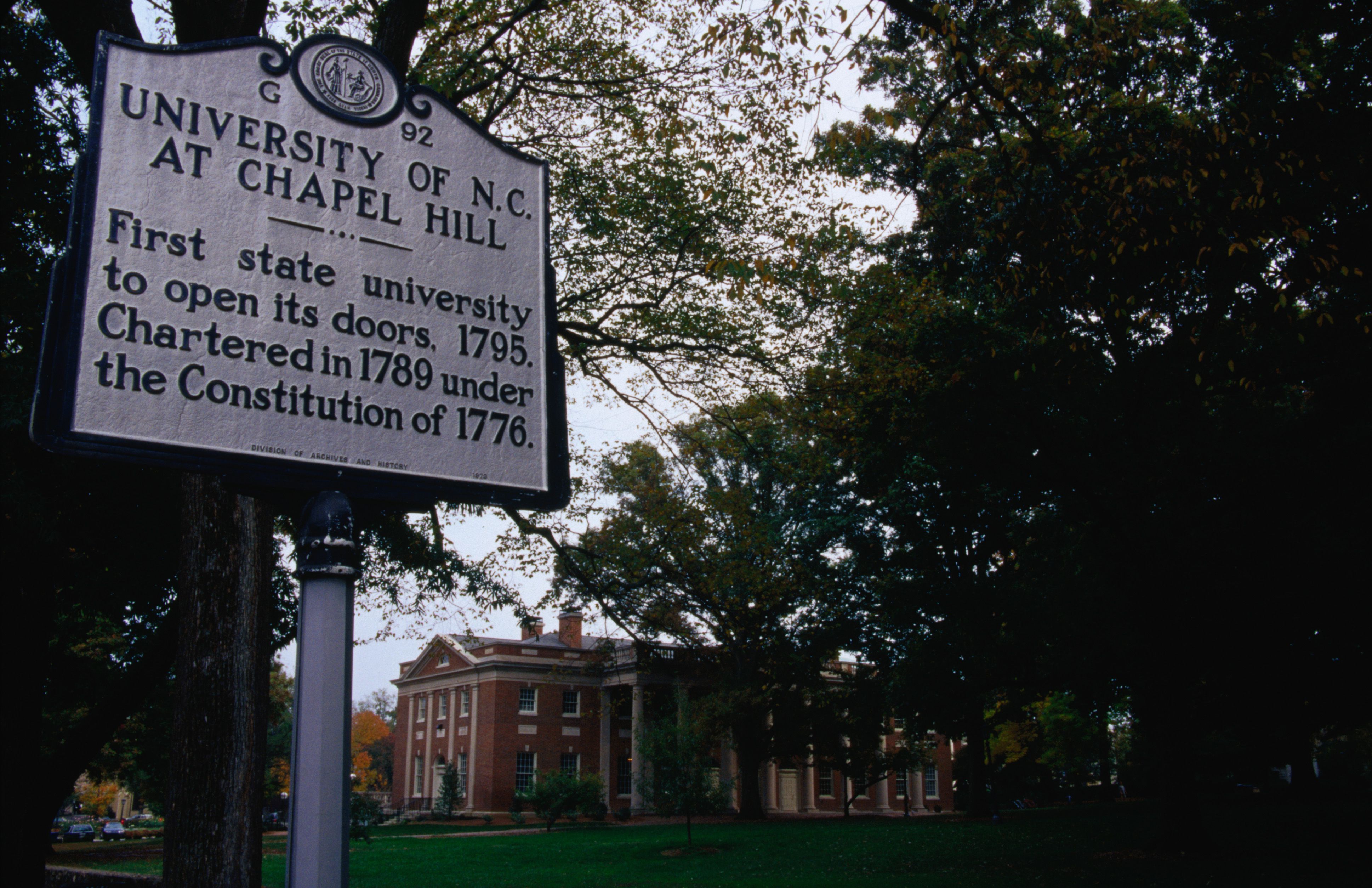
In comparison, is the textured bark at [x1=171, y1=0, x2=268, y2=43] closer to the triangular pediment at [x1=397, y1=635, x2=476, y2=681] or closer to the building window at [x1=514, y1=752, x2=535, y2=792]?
the triangular pediment at [x1=397, y1=635, x2=476, y2=681]

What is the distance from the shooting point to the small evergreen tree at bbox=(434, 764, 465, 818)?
5075 centimetres

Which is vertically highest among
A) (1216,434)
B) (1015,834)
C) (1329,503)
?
(1216,434)

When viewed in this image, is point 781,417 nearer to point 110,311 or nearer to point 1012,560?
point 110,311

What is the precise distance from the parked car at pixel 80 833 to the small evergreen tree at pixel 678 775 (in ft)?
113

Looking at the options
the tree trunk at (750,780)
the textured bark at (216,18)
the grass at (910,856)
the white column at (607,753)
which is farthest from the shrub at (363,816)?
the textured bark at (216,18)

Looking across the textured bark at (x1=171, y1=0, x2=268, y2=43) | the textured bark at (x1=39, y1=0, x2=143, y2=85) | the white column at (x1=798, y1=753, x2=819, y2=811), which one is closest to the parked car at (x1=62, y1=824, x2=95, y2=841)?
the white column at (x1=798, y1=753, x2=819, y2=811)

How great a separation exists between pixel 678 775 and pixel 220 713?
26.3 meters

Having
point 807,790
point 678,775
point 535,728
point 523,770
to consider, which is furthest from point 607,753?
point 678,775

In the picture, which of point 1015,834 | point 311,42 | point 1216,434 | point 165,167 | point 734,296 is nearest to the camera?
point 165,167

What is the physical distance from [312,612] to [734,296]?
9.66m

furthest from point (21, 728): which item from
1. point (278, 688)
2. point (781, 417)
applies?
point (278, 688)

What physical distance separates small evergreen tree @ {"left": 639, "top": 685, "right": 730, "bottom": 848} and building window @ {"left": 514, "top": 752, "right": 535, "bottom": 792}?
22.9 meters

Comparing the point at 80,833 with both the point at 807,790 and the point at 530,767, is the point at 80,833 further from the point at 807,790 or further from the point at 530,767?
the point at 807,790

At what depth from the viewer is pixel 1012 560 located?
27.7 meters
